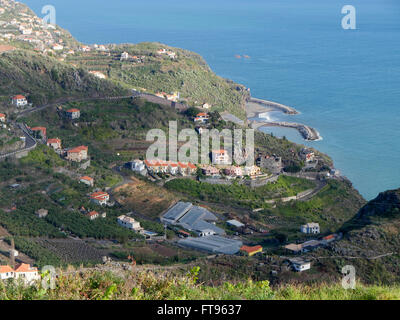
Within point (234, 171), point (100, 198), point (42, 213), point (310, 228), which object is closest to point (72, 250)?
point (42, 213)

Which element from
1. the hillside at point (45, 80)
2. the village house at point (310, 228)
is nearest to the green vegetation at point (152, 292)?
the village house at point (310, 228)

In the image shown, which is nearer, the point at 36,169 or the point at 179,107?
the point at 36,169

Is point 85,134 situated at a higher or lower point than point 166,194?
higher

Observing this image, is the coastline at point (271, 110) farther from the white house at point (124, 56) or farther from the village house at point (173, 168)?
the village house at point (173, 168)

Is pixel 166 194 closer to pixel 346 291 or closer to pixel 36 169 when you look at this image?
pixel 36 169

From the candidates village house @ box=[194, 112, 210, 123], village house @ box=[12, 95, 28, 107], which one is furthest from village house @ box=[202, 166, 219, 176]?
village house @ box=[12, 95, 28, 107]

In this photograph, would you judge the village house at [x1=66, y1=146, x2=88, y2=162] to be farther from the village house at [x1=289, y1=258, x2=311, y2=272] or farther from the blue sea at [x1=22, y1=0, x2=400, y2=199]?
the village house at [x1=289, y1=258, x2=311, y2=272]
